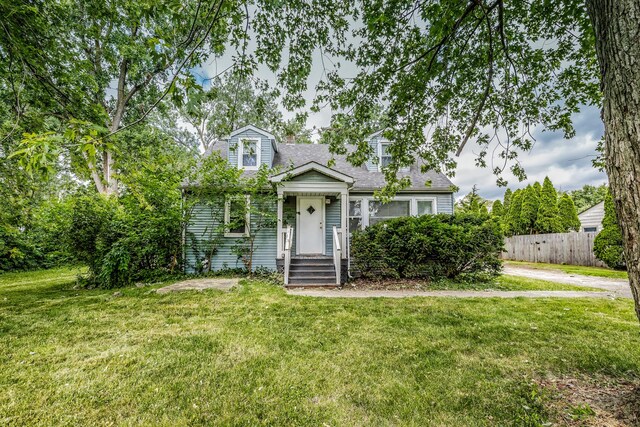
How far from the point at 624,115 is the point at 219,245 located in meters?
9.73

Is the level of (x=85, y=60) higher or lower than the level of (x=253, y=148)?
lower

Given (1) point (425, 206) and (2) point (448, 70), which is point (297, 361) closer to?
(2) point (448, 70)

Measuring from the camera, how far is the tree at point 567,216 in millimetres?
16766

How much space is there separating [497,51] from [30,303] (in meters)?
9.77

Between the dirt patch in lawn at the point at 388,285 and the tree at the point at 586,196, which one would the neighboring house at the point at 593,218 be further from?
the dirt patch in lawn at the point at 388,285

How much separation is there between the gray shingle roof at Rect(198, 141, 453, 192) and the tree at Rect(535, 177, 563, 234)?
9.99 m

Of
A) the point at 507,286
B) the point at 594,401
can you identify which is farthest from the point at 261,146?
the point at 594,401

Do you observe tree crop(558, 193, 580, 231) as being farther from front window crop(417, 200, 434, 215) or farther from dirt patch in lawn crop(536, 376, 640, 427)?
dirt patch in lawn crop(536, 376, 640, 427)

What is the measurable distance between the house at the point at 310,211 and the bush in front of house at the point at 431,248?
0.84 metres

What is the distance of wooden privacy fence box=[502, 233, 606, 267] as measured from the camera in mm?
12844

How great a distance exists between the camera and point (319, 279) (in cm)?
804

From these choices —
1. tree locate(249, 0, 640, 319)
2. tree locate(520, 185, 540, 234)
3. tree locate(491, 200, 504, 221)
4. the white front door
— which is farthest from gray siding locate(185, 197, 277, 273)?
tree locate(491, 200, 504, 221)

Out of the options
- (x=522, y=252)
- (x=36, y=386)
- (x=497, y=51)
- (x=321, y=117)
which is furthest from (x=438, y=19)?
(x=522, y=252)

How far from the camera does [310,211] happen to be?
10.2 m
